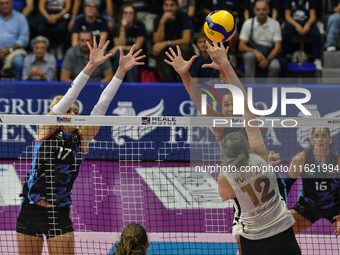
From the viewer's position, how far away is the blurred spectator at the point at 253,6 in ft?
32.4

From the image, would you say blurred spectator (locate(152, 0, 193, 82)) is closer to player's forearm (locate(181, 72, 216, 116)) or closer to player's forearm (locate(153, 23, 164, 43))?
player's forearm (locate(153, 23, 164, 43))

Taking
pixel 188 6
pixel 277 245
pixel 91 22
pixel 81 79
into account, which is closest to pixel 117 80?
pixel 81 79

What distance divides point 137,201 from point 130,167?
0.93 metres

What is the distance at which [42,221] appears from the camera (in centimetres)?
482

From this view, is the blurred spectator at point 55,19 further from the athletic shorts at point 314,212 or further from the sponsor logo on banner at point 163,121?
the athletic shorts at point 314,212

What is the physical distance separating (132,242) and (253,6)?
25.2ft

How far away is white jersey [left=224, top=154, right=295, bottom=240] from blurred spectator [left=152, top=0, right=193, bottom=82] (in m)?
5.66

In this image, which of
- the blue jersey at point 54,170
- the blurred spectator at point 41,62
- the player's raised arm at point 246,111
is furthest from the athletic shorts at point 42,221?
the blurred spectator at point 41,62

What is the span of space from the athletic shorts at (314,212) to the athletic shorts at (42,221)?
2.95 metres

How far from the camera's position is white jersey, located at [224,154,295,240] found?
3703 mm

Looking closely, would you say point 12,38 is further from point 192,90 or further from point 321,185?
point 321,185

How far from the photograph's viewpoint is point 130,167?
312 inches

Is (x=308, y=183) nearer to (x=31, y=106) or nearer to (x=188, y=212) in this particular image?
(x=188, y=212)

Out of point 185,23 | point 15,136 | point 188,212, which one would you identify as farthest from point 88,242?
point 185,23
